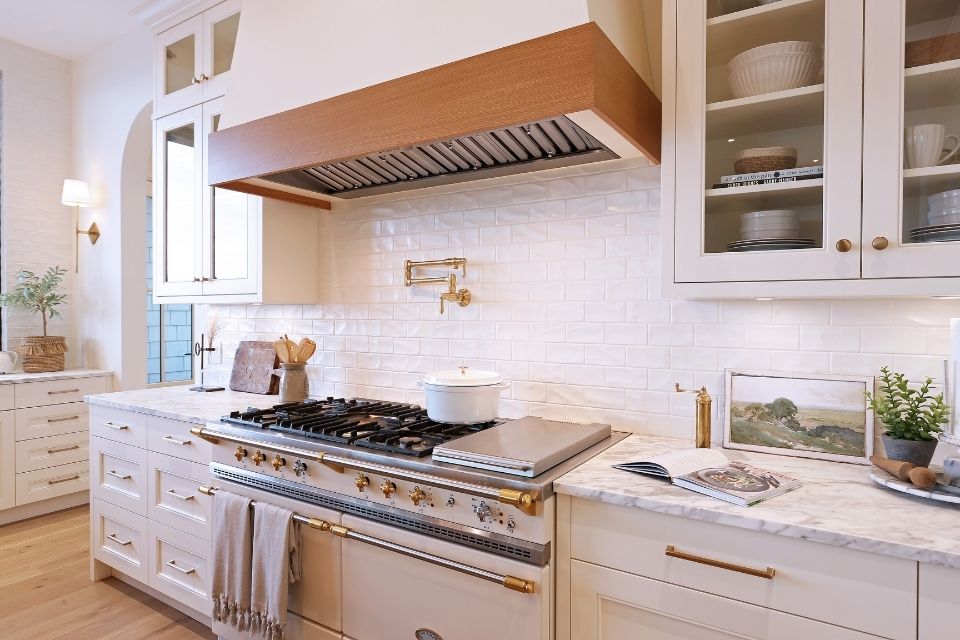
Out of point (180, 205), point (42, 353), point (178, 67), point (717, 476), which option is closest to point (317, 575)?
Result: point (717, 476)

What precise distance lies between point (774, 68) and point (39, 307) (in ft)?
15.4

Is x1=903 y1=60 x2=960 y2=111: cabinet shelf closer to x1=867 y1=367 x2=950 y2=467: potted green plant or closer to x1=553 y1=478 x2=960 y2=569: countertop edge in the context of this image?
x1=867 y1=367 x2=950 y2=467: potted green plant

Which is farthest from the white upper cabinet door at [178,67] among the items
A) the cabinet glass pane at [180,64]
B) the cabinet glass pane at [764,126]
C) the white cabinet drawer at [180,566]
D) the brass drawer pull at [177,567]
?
the cabinet glass pane at [764,126]

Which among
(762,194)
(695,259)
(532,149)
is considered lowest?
(695,259)

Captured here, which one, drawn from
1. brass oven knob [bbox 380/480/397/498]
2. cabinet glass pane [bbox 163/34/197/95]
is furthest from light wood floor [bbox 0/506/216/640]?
cabinet glass pane [bbox 163/34/197/95]

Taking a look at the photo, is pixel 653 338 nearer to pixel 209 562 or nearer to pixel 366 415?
pixel 366 415

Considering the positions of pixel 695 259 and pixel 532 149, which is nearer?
pixel 695 259

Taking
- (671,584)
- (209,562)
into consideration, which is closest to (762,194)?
(671,584)

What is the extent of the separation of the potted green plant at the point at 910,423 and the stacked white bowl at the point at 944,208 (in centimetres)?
41

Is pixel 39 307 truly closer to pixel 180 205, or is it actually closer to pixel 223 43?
pixel 180 205

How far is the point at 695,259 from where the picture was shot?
64.5 inches

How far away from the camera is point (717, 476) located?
4.80 ft

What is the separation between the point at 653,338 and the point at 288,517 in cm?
142

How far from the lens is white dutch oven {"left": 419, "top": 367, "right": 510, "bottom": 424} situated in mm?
1999
